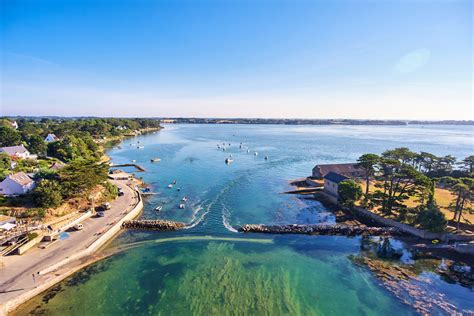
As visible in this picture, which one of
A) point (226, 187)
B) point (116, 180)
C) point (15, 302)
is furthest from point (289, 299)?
point (116, 180)

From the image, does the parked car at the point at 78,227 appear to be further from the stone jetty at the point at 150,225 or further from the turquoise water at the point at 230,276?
the turquoise water at the point at 230,276

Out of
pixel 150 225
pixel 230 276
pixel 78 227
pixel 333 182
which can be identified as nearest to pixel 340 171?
pixel 333 182

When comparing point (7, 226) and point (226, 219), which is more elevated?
point (7, 226)

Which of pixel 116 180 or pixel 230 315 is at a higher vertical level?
pixel 116 180

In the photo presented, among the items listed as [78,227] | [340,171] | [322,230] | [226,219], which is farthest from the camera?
[340,171]

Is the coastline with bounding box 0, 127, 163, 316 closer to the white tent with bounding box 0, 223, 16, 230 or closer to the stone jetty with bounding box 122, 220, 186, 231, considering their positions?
the stone jetty with bounding box 122, 220, 186, 231

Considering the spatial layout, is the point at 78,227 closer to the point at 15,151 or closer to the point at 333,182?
the point at 333,182

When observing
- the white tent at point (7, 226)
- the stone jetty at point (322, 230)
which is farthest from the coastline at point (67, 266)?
the stone jetty at point (322, 230)

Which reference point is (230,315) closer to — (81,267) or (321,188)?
(81,267)
